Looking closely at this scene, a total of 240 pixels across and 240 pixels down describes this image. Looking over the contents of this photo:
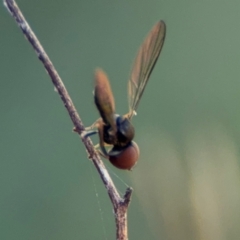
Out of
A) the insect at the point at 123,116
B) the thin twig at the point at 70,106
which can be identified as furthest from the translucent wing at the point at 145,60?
the thin twig at the point at 70,106

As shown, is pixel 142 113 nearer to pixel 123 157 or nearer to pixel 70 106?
pixel 123 157

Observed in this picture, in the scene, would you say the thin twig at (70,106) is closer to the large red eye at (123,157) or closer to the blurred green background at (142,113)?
the large red eye at (123,157)

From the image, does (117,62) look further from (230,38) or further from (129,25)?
(230,38)

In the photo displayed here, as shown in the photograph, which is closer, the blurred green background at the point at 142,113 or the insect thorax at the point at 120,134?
the insect thorax at the point at 120,134

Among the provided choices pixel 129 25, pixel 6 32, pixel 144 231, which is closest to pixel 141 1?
pixel 129 25

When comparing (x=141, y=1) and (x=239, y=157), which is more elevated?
(x=141, y=1)

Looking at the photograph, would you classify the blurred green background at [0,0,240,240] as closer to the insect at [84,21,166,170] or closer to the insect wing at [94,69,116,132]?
the insect at [84,21,166,170]

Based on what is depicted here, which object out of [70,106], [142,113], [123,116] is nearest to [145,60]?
[123,116]
